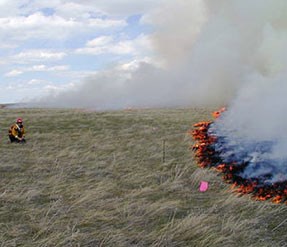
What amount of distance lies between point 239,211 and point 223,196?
1193 millimetres

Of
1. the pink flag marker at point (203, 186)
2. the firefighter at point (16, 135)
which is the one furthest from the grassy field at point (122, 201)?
the firefighter at point (16, 135)

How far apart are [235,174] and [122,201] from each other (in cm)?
418

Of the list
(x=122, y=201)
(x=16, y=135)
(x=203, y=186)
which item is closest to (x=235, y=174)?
(x=203, y=186)

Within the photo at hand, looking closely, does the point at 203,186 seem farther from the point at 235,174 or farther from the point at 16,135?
the point at 16,135

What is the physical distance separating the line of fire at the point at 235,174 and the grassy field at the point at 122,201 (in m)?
0.37

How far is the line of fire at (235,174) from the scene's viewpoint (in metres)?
12.5

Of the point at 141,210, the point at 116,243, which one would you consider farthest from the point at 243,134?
the point at 116,243

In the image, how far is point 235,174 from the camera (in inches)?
564

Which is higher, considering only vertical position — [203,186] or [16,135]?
[16,135]

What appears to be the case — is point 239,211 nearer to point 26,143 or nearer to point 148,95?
point 26,143

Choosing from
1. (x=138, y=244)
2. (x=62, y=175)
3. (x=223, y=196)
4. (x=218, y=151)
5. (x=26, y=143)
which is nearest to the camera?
(x=138, y=244)

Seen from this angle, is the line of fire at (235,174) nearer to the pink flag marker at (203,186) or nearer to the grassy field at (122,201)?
the grassy field at (122,201)

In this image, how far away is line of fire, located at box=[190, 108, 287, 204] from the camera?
12477mm

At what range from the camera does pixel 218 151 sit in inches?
657
